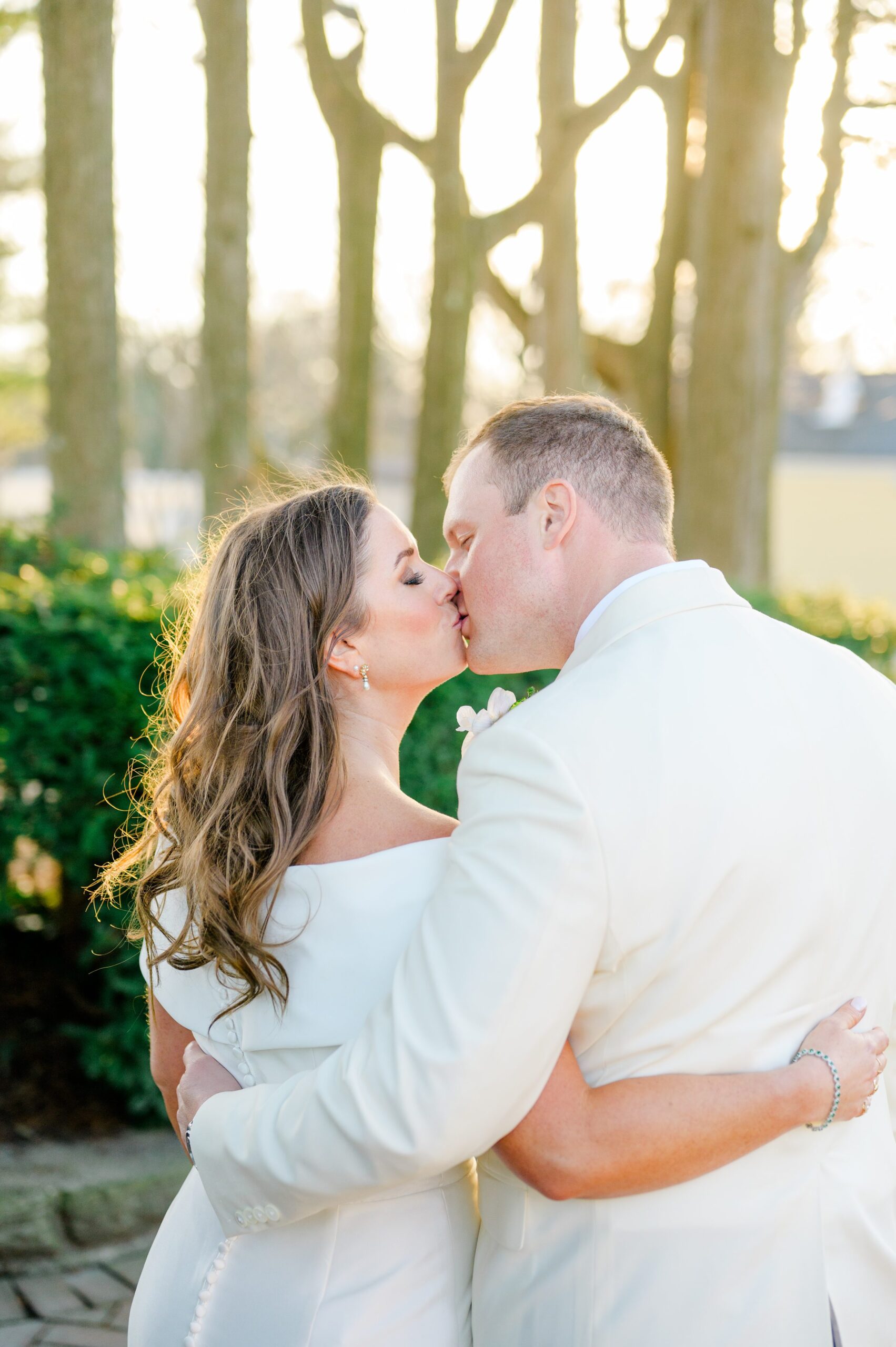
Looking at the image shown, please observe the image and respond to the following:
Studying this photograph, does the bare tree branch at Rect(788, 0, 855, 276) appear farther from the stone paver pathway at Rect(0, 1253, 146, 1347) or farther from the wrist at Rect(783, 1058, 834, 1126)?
the wrist at Rect(783, 1058, 834, 1126)

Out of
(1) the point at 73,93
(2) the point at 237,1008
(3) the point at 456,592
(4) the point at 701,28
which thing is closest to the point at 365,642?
(3) the point at 456,592

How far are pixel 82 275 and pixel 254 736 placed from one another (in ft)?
17.3

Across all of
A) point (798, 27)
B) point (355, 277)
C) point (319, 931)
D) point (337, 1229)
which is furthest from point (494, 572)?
point (798, 27)

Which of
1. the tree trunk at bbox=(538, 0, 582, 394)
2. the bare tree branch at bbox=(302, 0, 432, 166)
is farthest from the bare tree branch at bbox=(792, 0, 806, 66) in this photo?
the bare tree branch at bbox=(302, 0, 432, 166)

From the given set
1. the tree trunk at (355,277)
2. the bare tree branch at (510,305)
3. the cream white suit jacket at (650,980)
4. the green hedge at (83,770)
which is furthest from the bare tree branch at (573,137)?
the cream white suit jacket at (650,980)

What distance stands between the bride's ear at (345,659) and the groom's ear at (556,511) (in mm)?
427

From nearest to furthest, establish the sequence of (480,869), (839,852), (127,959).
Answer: (480,869) → (839,852) → (127,959)

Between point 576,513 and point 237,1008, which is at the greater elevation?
point 576,513

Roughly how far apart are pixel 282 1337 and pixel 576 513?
4.92 feet

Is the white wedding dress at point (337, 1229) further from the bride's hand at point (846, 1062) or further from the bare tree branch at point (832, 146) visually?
the bare tree branch at point (832, 146)

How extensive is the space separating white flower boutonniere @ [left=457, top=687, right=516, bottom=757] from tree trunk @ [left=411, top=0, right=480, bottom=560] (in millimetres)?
6177

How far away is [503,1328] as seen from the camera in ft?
6.49

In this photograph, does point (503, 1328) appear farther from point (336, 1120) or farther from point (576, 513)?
point (576, 513)

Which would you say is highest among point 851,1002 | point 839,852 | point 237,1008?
point 839,852
